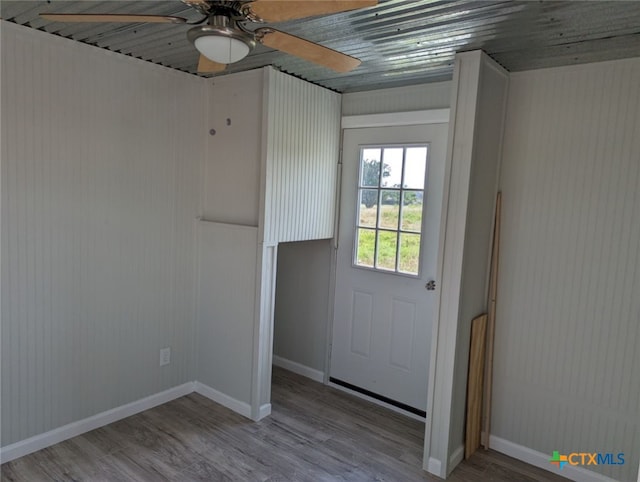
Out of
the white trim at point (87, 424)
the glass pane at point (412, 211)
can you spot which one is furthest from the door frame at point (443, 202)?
the white trim at point (87, 424)

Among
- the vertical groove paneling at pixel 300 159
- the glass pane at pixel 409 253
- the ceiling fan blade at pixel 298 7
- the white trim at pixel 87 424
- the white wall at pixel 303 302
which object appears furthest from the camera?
the white wall at pixel 303 302

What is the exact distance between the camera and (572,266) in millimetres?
2516

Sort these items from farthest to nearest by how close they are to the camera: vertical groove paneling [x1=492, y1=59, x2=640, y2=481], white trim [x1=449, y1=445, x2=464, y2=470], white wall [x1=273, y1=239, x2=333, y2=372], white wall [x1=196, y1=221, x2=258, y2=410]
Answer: white wall [x1=273, y1=239, x2=333, y2=372] → white wall [x1=196, y1=221, x2=258, y2=410] → white trim [x1=449, y1=445, x2=464, y2=470] → vertical groove paneling [x1=492, y1=59, x2=640, y2=481]

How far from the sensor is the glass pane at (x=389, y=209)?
3207mm

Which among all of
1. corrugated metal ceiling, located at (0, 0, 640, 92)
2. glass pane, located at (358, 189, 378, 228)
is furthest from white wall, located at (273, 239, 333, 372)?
corrugated metal ceiling, located at (0, 0, 640, 92)

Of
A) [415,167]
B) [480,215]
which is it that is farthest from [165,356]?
[480,215]

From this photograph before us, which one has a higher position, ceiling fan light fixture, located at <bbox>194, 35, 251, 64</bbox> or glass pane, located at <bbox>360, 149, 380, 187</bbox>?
ceiling fan light fixture, located at <bbox>194, 35, 251, 64</bbox>

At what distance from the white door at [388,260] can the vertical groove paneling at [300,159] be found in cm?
17

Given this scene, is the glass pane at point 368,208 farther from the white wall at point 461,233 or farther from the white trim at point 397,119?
the white wall at point 461,233

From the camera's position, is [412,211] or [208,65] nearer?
[208,65]

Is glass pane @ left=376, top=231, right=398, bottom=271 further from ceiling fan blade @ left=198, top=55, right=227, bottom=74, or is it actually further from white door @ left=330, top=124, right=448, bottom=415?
ceiling fan blade @ left=198, top=55, right=227, bottom=74

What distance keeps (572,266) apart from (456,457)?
A: 1.30 metres

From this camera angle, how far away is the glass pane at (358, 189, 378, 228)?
3.31 m

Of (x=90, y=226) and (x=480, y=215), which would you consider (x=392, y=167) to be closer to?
(x=480, y=215)
